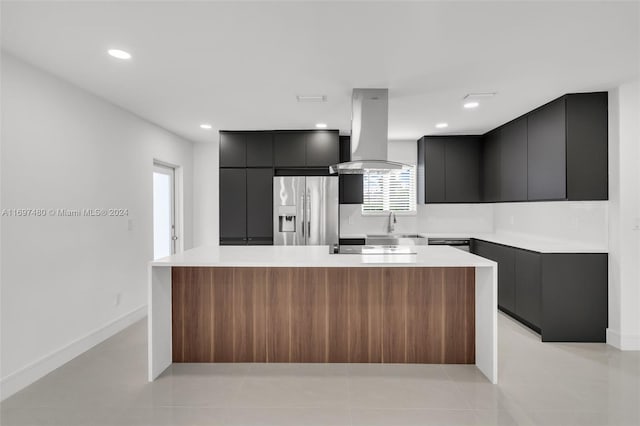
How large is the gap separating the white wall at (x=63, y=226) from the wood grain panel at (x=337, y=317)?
2.26 metres

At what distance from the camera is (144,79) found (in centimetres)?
320

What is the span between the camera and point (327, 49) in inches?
104

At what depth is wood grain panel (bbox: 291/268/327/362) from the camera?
3123 mm

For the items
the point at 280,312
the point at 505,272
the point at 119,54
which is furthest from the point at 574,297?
the point at 119,54

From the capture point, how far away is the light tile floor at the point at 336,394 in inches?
90.2

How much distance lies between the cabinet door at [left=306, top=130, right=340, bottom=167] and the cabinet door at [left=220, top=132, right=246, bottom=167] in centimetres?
97

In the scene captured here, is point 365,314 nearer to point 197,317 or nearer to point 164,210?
point 197,317

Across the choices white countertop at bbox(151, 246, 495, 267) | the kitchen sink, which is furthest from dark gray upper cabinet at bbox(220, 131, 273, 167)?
white countertop at bbox(151, 246, 495, 267)

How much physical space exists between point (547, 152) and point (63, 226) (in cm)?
478

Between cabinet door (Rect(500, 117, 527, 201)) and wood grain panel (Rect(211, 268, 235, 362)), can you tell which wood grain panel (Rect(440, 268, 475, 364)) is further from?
cabinet door (Rect(500, 117, 527, 201))

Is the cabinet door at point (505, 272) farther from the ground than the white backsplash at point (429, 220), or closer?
closer

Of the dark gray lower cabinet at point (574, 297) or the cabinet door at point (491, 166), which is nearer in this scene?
the dark gray lower cabinet at point (574, 297)

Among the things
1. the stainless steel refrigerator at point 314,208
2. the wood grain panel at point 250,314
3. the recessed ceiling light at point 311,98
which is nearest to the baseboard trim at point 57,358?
the wood grain panel at point 250,314

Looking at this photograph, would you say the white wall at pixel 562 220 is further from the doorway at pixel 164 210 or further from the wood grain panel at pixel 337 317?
the doorway at pixel 164 210
